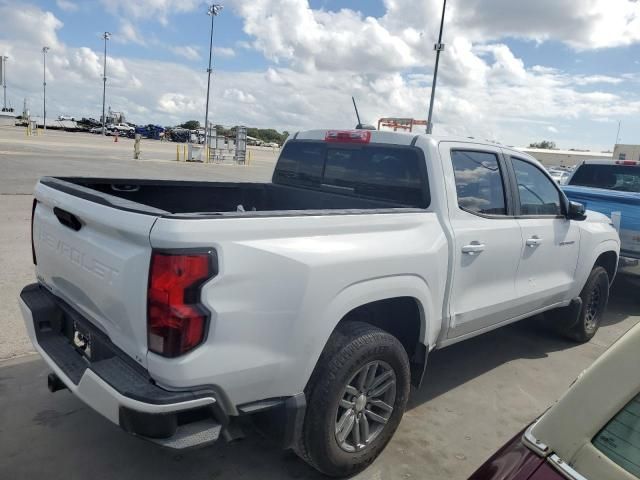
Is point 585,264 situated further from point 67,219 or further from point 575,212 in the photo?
point 67,219

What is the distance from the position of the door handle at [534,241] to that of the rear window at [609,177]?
15.1ft

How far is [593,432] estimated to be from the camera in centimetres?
132

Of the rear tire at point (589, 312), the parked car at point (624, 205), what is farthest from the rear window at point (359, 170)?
the parked car at point (624, 205)

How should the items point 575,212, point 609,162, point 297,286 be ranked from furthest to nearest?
point 609,162 < point 575,212 < point 297,286

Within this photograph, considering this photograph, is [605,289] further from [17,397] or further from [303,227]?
[17,397]

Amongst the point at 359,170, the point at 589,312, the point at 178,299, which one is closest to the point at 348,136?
the point at 359,170

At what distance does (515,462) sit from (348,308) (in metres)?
1.27

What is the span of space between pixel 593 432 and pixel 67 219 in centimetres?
249

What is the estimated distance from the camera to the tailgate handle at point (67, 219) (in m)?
2.58

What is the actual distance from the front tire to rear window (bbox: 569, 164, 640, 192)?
253 inches

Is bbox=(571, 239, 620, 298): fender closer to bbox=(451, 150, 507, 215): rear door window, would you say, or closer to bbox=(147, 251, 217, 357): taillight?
bbox=(451, 150, 507, 215): rear door window

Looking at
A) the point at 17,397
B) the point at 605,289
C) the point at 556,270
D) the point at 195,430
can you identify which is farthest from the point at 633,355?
the point at 605,289

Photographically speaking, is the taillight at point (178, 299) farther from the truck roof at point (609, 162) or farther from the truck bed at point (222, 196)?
the truck roof at point (609, 162)

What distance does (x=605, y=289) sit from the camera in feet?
17.7
